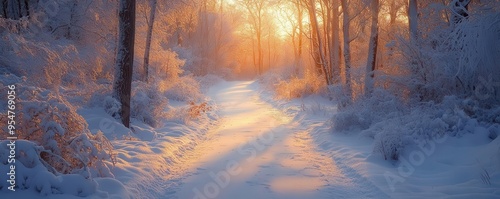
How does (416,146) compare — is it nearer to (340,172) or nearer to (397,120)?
(397,120)

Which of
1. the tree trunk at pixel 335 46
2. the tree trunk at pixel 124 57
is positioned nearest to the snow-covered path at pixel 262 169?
the tree trunk at pixel 124 57

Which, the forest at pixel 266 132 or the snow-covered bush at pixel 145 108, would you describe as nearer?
the forest at pixel 266 132

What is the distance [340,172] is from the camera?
6.11 meters

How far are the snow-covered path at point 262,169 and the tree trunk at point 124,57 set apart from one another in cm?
236

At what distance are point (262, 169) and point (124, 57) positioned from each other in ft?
15.6

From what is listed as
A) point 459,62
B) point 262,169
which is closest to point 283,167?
point 262,169

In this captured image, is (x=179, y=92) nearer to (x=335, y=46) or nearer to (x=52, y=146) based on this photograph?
(x=335, y=46)

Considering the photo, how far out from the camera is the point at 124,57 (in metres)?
8.09

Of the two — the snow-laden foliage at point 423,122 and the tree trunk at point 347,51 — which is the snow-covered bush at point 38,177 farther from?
the tree trunk at point 347,51

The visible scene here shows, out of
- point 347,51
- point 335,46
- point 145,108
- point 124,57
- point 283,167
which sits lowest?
point 283,167

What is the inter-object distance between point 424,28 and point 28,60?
41.3 ft

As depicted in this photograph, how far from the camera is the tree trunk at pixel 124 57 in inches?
312

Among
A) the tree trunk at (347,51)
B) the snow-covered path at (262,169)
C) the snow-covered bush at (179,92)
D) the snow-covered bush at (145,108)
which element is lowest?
the snow-covered path at (262,169)

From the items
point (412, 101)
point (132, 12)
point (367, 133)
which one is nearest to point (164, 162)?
point (132, 12)
